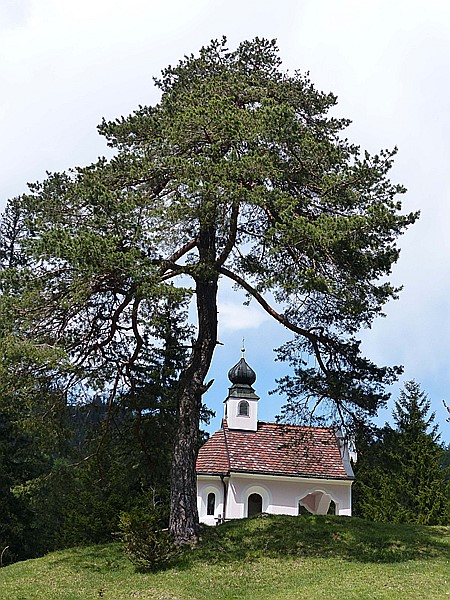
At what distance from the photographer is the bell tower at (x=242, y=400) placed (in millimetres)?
30594

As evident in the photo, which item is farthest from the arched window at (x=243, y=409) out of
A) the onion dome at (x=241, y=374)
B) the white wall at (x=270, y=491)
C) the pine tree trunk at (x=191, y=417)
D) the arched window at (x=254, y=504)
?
the pine tree trunk at (x=191, y=417)

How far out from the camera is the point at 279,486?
2864 cm

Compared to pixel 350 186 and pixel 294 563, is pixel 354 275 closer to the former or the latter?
pixel 350 186

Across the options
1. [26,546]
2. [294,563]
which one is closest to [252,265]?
[294,563]

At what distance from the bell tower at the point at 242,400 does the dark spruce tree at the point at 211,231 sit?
15898 millimetres

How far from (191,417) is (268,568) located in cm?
345

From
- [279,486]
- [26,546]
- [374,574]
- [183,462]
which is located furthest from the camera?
[279,486]

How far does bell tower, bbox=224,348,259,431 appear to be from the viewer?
30594 millimetres

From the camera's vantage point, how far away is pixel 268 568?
12047mm

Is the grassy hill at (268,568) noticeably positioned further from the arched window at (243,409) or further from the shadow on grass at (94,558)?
the arched window at (243,409)

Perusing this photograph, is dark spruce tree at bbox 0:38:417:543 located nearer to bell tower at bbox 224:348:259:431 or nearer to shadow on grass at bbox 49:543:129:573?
shadow on grass at bbox 49:543:129:573

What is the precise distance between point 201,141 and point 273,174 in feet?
6.52

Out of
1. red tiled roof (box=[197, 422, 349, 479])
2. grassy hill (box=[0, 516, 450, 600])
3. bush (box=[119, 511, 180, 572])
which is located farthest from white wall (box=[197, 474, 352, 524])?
bush (box=[119, 511, 180, 572])

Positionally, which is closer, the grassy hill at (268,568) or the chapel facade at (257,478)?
the grassy hill at (268,568)
